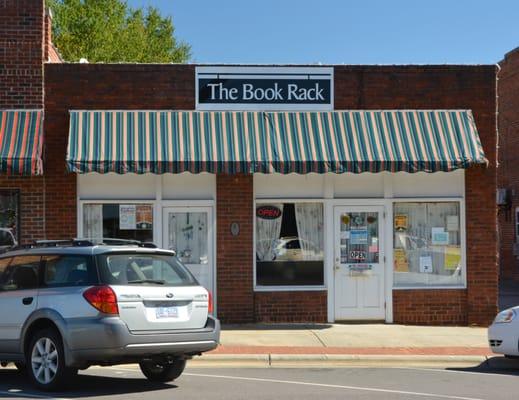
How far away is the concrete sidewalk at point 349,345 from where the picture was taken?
12.3 m

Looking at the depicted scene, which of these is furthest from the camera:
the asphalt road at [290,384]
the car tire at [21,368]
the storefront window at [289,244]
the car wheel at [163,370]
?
the storefront window at [289,244]

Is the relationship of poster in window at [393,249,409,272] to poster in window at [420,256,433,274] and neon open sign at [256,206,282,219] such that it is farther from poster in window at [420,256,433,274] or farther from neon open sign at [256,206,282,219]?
neon open sign at [256,206,282,219]

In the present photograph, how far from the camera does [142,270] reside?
949 centimetres

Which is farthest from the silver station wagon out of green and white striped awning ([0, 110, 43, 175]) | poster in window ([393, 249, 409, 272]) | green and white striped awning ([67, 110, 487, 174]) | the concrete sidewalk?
poster in window ([393, 249, 409, 272])

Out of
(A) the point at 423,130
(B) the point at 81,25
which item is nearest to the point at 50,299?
(A) the point at 423,130

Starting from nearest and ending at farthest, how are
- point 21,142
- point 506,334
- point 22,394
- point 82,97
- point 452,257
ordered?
point 22,394
point 506,334
point 21,142
point 82,97
point 452,257

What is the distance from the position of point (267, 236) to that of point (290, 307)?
1413 mm

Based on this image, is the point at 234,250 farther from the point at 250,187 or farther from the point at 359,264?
the point at 359,264

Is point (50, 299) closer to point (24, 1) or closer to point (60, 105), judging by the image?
point (60, 105)

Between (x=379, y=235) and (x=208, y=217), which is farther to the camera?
(x=379, y=235)

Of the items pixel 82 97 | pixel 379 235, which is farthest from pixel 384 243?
pixel 82 97

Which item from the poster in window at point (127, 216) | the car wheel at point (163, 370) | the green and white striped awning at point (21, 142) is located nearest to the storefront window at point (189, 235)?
the poster in window at point (127, 216)

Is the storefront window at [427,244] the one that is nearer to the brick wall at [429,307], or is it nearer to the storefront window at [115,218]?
the brick wall at [429,307]

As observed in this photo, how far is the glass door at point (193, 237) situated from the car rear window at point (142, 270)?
5550 mm
